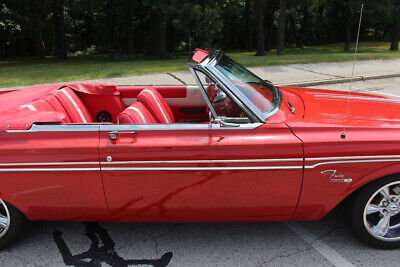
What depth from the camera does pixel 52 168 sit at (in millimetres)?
2268

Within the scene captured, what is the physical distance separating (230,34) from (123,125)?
124 feet

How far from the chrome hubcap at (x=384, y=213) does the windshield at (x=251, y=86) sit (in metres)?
0.98

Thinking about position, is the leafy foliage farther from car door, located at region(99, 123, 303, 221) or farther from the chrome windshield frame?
car door, located at region(99, 123, 303, 221)

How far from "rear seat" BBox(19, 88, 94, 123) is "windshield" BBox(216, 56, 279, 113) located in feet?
4.22

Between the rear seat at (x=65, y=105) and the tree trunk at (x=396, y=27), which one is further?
the tree trunk at (x=396, y=27)

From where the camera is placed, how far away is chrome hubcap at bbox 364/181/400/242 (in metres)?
2.38

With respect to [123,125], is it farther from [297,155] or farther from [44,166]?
[297,155]

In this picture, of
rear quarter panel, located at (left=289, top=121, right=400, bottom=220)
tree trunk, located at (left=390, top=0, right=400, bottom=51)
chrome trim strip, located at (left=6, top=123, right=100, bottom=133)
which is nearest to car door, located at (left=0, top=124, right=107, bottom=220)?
chrome trim strip, located at (left=6, top=123, right=100, bottom=133)

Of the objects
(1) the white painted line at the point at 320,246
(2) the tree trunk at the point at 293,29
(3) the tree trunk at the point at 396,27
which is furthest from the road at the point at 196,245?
(2) the tree trunk at the point at 293,29

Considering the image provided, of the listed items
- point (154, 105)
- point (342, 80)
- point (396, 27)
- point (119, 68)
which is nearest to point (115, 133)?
point (154, 105)

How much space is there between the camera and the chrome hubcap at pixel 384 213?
7.80 ft

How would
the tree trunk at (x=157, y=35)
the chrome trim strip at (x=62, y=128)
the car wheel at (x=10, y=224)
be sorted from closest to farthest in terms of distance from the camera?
the chrome trim strip at (x=62, y=128) → the car wheel at (x=10, y=224) → the tree trunk at (x=157, y=35)

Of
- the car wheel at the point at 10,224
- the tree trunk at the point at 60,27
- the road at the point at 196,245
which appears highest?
the tree trunk at the point at 60,27

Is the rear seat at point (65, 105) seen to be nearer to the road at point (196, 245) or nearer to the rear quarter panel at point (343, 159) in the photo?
the road at point (196, 245)
